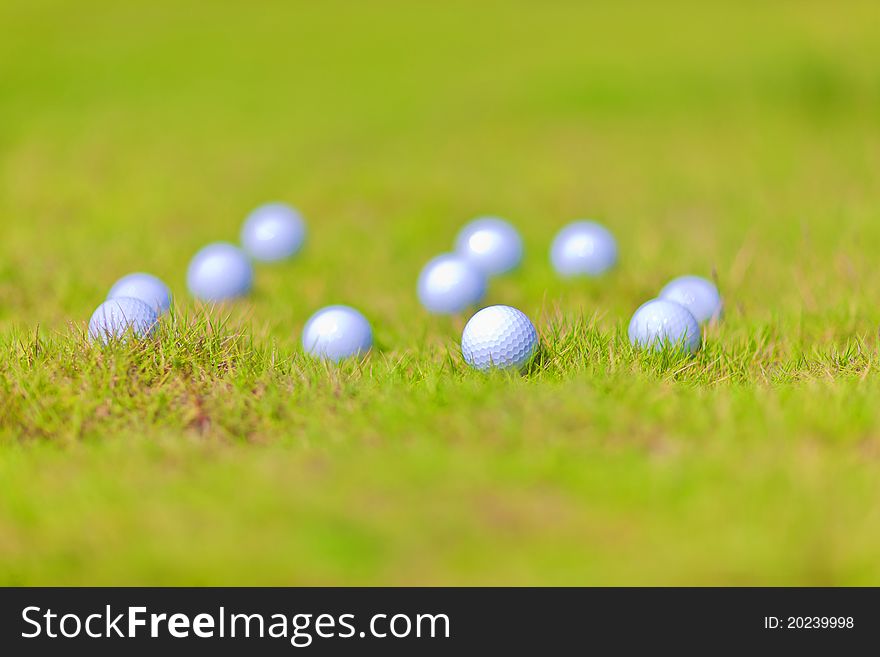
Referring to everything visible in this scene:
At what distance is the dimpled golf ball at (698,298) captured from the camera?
495cm

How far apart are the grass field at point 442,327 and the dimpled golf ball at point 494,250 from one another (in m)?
0.12

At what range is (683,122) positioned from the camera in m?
10.0

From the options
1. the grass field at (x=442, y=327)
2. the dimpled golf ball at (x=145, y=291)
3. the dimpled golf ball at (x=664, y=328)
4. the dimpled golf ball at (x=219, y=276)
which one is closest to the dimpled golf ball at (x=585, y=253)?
the grass field at (x=442, y=327)

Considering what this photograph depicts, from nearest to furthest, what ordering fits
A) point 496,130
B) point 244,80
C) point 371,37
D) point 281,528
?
point 281,528
point 496,130
point 244,80
point 371,37

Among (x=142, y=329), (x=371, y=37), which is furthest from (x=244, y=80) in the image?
(x=142, y=329)

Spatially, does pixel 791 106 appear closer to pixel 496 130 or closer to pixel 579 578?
pixel 496 130

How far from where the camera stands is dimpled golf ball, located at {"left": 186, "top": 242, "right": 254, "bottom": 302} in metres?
5.57

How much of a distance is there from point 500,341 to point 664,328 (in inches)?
30.3

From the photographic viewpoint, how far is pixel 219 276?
5.59 meters

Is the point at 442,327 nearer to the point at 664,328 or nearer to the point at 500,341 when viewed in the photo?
the point at 500,341

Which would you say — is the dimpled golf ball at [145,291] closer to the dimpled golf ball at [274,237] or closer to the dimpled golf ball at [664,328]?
the dimpled golf ball at [274,237]

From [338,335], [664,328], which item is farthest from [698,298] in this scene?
[338,335]

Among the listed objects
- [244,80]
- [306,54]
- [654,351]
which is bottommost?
[654,351]

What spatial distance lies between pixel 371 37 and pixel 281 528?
42.9 ft
